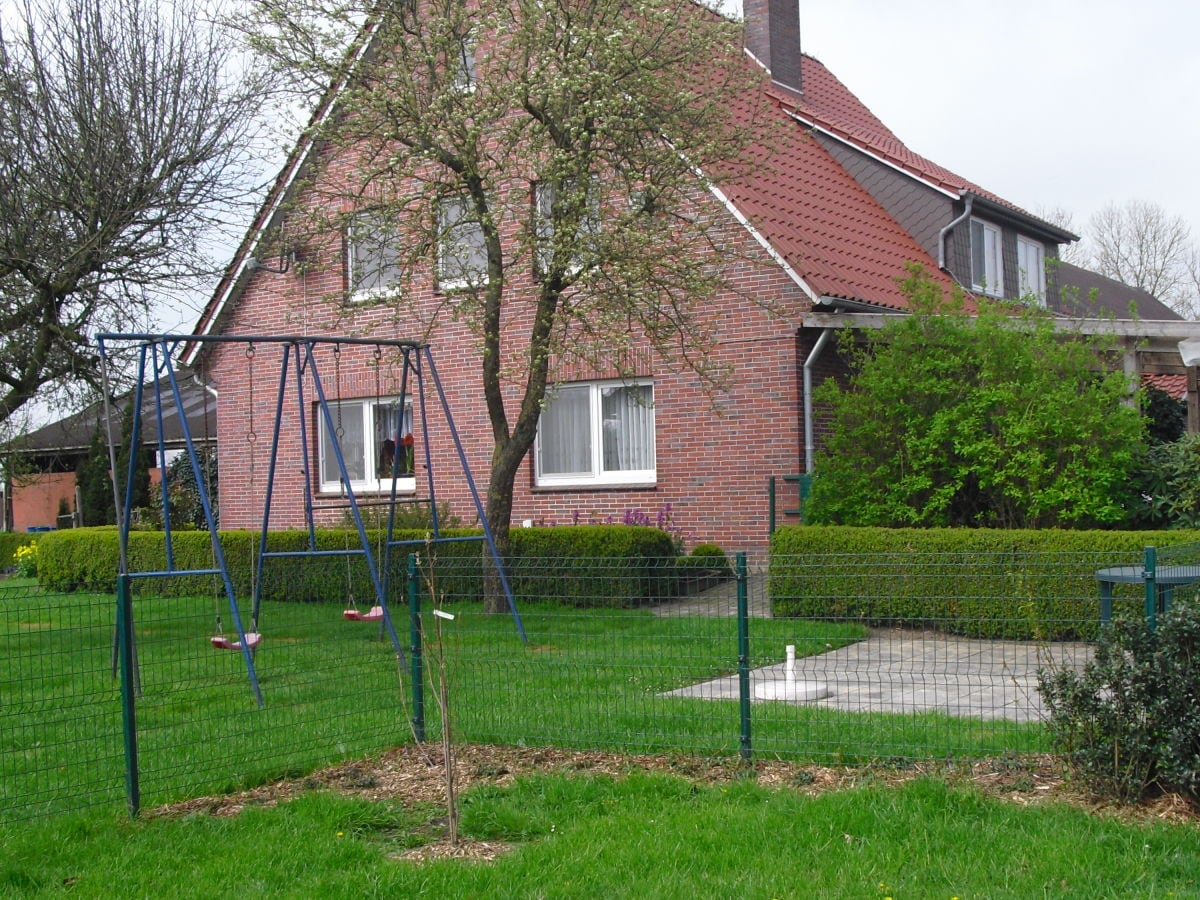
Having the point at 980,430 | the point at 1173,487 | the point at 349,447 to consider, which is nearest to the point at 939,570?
the point at 980,430

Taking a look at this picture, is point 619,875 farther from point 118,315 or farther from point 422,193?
point 118,315

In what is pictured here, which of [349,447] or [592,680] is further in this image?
[349,447]

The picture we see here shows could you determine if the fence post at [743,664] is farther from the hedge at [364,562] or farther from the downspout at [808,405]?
the downspout at [808,405]

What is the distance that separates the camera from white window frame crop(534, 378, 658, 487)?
16.2 m

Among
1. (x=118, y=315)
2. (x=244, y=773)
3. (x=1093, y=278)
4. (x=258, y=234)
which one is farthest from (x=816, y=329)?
(x=1093, y=278)

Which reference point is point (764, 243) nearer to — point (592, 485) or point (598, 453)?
point (598, 453)

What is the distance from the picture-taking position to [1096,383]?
1170 cm

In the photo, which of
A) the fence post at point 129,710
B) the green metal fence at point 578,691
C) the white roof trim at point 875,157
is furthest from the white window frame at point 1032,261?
the fence post at point 129,710

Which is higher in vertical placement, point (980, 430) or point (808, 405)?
point (808, 405)

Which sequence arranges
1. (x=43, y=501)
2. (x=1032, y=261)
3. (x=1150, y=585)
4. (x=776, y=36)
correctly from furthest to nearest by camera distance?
(x=43, y=501) → (x=1032, y=261) → (x=776, y=36) → (x=1150, y=585)

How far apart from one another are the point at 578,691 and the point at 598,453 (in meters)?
8.83

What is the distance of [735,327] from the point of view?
50.0 feet

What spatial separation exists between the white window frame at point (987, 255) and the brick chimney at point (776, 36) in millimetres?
4160

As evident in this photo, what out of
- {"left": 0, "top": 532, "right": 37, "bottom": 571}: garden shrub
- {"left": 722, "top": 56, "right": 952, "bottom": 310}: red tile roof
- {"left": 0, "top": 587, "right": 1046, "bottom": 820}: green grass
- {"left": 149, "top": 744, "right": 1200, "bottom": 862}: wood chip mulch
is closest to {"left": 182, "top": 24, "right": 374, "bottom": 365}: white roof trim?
{"left": 722, "top": 56, "right": 952, "bottom": 310}: red tile roof
